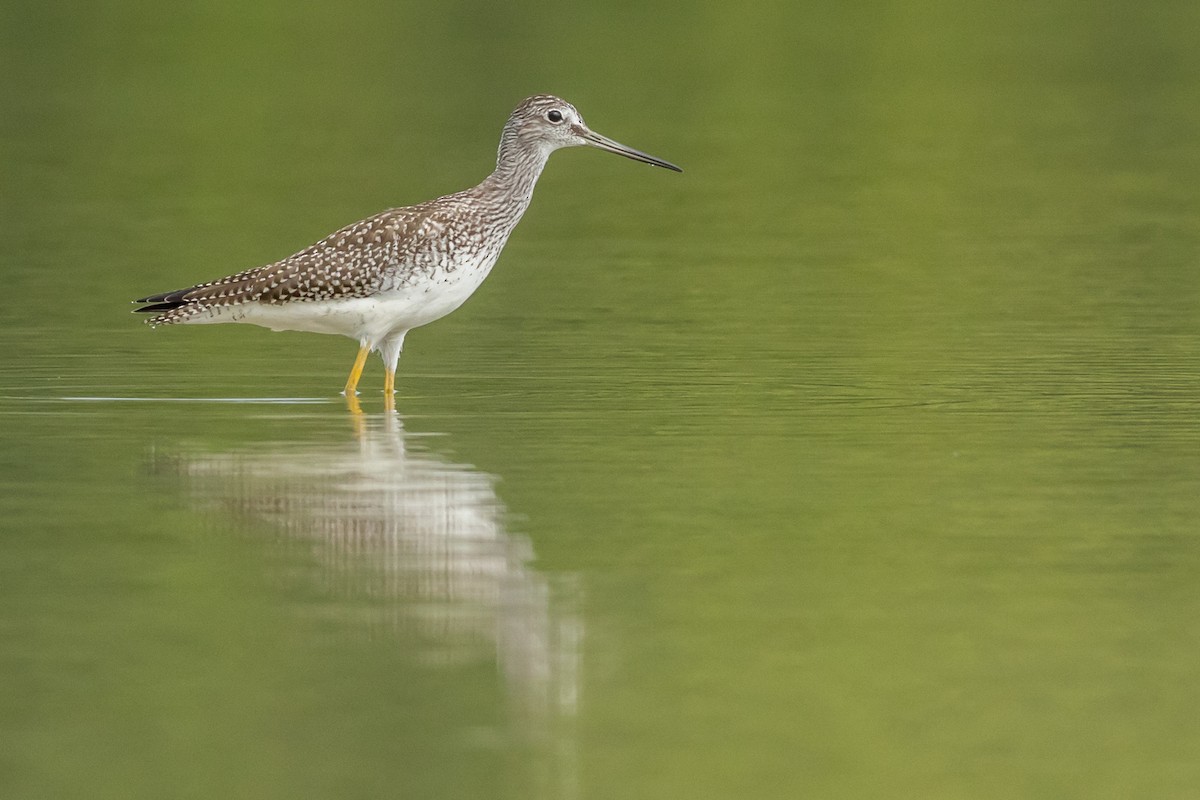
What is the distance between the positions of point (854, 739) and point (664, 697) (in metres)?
0.70

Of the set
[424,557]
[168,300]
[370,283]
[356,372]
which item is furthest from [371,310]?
[424,557]

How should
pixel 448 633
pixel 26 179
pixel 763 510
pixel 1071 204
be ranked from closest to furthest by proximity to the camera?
1. pixel 448 633
2. pixel 763 510
3. pixel 1071 204
4. pixel 26 179

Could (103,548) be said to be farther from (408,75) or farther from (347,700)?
(408,75)

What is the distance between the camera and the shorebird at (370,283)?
1398 cm

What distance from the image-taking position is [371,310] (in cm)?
1402

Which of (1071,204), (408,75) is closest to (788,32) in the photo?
(408,75)

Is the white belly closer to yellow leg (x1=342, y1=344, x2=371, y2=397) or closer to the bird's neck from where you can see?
yellow leg (x1=342, y1=344, x2=371, y2=397)

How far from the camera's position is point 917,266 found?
20.5m

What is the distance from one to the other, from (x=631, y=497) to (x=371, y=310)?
11.7 ft

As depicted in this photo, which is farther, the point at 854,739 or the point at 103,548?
the point at 103,548

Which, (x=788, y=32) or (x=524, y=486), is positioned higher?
(x=788, y=32)

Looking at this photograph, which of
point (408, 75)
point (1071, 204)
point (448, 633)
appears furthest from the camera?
point (408, 75)

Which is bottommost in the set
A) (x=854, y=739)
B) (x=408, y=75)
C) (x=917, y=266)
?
(x=854, y=739)

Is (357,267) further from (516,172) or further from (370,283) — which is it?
(516,172)
